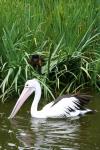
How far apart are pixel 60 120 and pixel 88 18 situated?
9.93 ft

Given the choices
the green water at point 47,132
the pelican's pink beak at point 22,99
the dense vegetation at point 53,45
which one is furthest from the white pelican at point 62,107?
the dense vegetation at point 53,45

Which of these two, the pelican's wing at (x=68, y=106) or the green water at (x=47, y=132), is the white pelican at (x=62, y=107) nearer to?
the pelican's wing at (x=68, y=106)

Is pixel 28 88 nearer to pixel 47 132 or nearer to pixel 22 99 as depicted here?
pixel 22 99

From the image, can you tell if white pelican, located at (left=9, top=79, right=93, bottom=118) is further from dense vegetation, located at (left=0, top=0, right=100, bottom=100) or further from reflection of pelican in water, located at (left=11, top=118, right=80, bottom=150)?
dense vegetation, located at (left=0, top=0, right=100, bottom=100)

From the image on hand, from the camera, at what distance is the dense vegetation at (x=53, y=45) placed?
40.7 ft

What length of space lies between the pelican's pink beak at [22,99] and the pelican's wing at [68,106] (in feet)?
1.83

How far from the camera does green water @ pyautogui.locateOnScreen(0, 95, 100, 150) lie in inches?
→ 357

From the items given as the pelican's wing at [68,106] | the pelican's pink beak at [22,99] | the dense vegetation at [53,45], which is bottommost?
the pelican's wing at [68,106]

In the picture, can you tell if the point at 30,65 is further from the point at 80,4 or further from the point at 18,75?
the point at 80,4

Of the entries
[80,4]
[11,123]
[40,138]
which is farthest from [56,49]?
[40,138]

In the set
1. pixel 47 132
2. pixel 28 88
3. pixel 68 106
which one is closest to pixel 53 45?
pixel 28 88

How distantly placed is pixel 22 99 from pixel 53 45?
1.95 m

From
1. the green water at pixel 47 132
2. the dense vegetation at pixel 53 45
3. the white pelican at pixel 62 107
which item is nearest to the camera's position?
the green water at pixel 47 132

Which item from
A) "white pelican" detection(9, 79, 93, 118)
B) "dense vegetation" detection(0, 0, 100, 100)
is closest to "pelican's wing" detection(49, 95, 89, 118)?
"white pelican" detection(9, 79, 93, 118)
